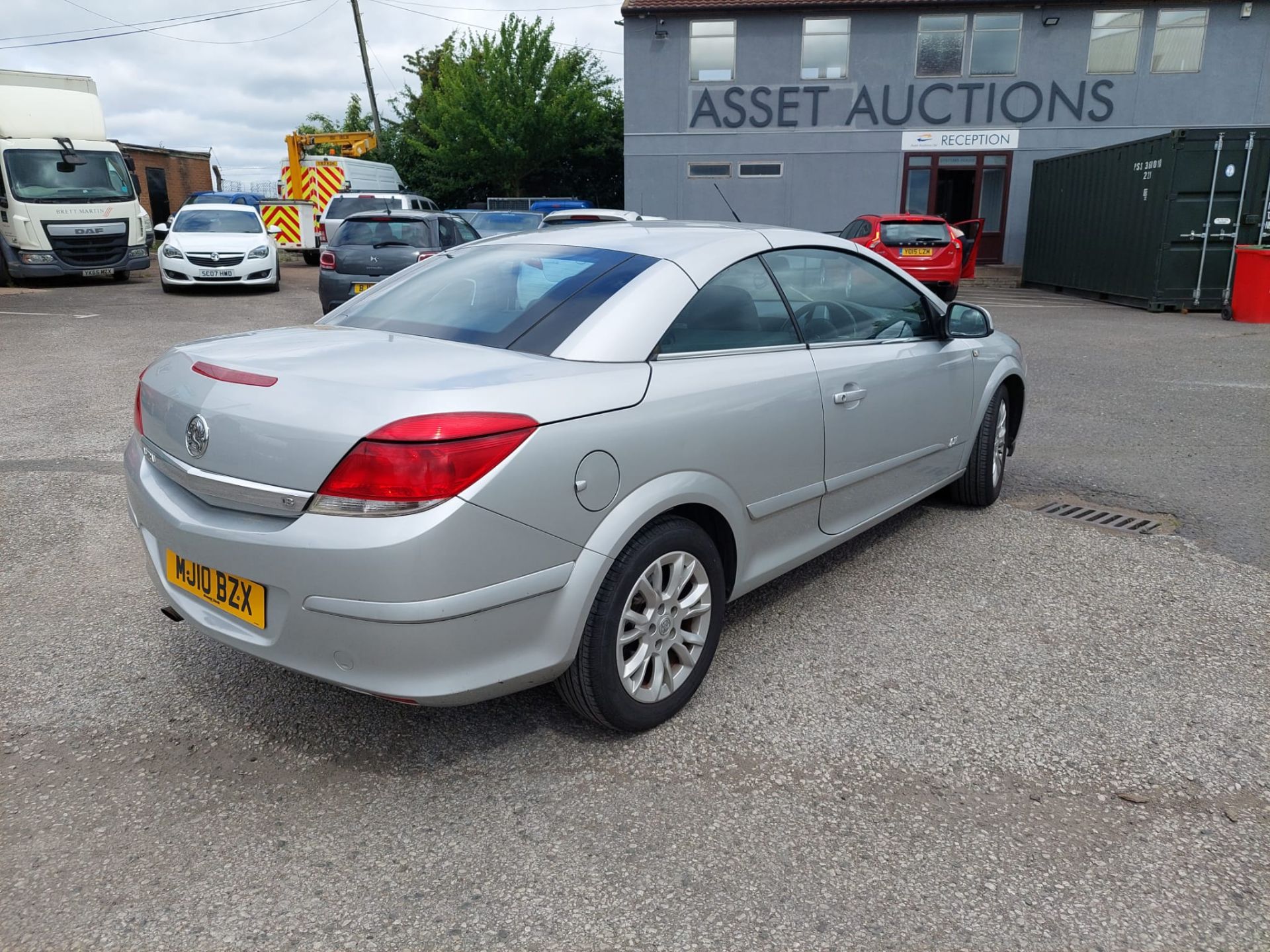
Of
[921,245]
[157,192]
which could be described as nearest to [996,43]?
[921,245]

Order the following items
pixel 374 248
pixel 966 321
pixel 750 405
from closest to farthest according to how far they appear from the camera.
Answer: pixel 750 405 → pixel 966 321 → pixel 374 248

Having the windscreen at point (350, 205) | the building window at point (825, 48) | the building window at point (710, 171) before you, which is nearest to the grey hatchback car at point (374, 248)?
the windscreen at point (350, 205)

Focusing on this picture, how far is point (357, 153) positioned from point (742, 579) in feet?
104

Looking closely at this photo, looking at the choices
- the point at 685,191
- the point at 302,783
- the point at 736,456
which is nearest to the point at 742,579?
the point at 736,456

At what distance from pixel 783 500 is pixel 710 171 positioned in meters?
22.3

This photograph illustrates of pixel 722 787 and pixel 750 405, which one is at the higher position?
pixel 750 405

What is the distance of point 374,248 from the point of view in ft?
38.5

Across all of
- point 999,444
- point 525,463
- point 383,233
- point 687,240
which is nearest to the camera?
point 525,463

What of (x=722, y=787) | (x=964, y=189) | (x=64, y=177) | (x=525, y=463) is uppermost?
(x=964, y=189)

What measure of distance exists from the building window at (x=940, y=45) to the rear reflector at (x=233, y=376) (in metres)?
24.1

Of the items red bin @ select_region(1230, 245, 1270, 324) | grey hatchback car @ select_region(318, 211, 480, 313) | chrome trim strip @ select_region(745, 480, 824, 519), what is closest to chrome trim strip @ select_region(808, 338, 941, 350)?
chrome trim strip @ select_region(745, 480, 824, 519)

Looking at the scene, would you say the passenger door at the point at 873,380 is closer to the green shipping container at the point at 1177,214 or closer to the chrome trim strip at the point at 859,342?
the chrome trim strip at the point at 859,342

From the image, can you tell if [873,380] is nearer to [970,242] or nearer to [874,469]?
[874,469]

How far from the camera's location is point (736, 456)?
10.2 ft
